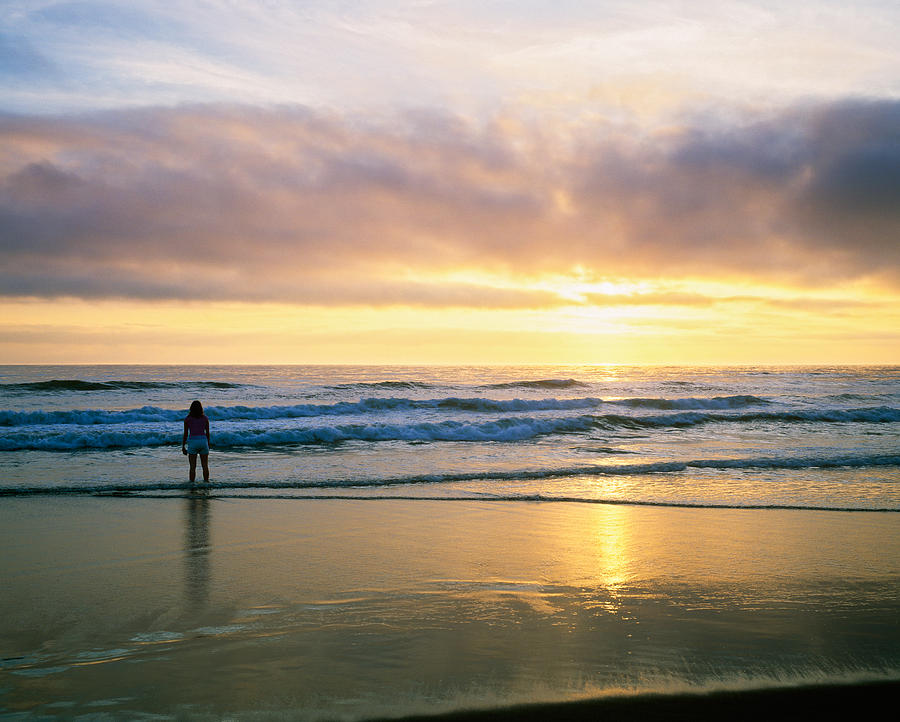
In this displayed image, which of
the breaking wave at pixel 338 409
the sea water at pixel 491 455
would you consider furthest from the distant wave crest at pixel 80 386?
the breaking wave at pixel 338 409

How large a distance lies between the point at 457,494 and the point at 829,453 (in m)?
10.6

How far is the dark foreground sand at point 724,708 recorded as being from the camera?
3648mm

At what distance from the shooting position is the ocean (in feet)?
13.4

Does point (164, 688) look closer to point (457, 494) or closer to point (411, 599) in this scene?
point (411, 599)

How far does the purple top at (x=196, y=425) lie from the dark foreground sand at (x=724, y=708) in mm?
10297

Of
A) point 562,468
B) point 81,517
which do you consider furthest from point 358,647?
point 562,468

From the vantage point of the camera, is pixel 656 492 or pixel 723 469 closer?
pixel 656 492

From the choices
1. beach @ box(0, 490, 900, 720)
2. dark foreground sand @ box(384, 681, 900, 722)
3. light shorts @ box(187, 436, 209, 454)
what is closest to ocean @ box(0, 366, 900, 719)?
beach @ box(0, 490, 900, 720)

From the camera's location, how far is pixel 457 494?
36.8 feet

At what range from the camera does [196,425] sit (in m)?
12.9

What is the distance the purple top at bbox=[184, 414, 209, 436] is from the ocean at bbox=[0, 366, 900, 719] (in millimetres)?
960

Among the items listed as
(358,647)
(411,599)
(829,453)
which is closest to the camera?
(358,647)

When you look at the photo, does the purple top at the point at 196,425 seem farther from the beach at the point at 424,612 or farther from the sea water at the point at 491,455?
the beach at the point at 424,612

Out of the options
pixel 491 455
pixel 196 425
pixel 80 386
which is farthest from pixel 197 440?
pixel 80 386
